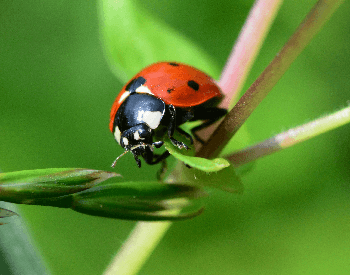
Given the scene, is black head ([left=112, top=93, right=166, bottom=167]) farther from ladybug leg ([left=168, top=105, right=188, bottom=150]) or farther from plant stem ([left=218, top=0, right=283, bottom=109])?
plant stem ([left=218, top=0, right=283, bottom=109])

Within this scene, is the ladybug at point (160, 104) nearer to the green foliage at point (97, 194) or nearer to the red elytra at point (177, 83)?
the red elytra at point (177, 83)

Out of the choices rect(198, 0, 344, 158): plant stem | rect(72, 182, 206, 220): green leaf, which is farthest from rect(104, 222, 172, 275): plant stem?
rect(198, 0, 344, 158): plant stem

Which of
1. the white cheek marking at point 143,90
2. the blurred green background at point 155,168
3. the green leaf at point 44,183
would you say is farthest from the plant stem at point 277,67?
the blurred green background at point 155,168

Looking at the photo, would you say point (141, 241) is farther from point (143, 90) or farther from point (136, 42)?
point (136, 42)

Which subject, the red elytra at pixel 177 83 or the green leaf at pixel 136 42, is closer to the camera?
the red elytra at pixel 177 83

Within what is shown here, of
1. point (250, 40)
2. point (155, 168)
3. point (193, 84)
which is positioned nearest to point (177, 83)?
point (193, 84)

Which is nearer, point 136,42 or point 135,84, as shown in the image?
point 135,84
